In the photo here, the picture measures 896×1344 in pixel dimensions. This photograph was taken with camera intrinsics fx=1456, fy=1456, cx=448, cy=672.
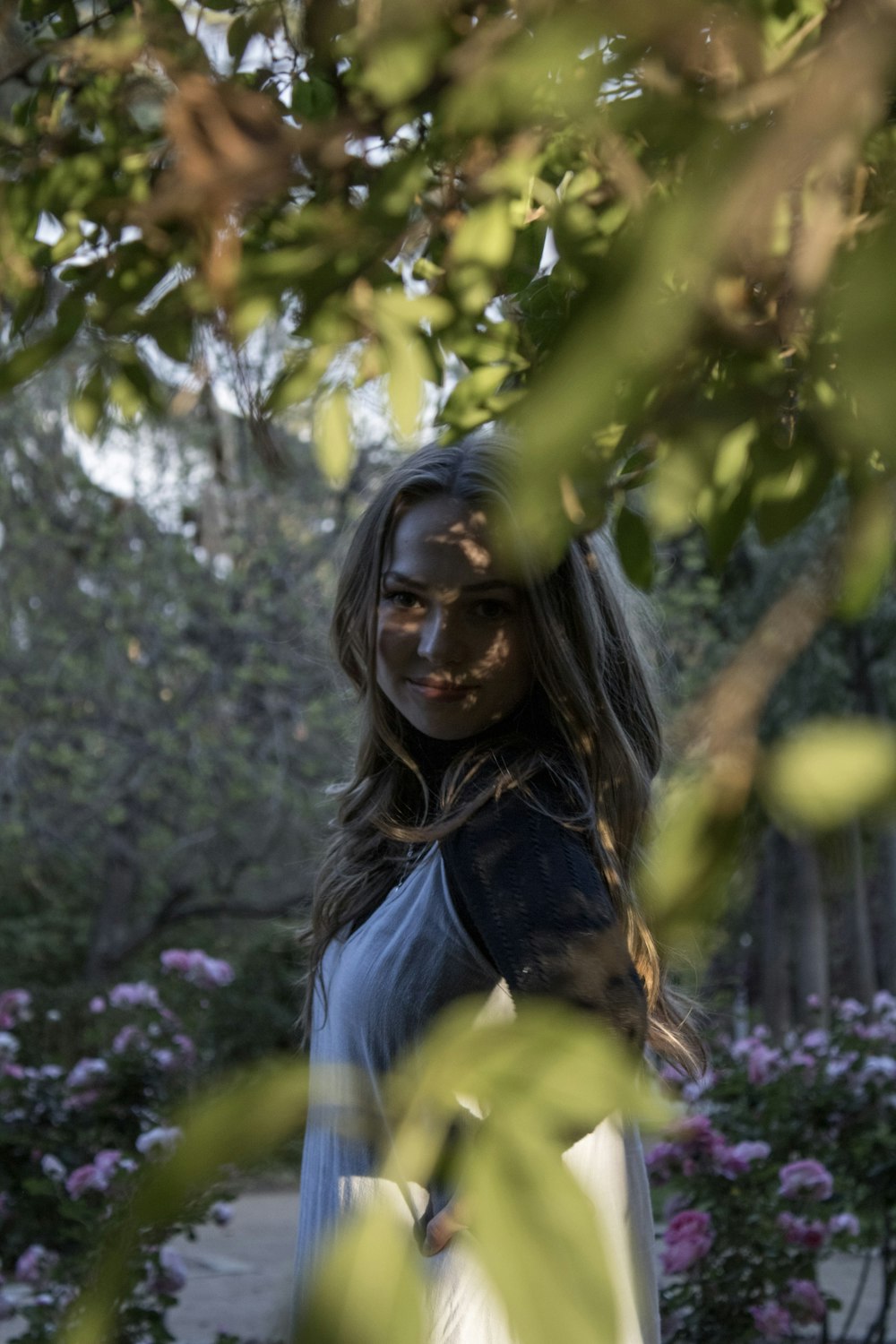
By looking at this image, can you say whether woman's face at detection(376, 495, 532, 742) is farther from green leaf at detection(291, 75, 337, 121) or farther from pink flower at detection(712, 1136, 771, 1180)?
pink flower at detection(712, 1136, 771, 1180)

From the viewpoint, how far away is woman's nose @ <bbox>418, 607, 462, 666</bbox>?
1546 mm

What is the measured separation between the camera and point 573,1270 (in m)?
0.32

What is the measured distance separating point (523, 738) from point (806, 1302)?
2572mm

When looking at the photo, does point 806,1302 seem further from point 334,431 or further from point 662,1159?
point 334,431

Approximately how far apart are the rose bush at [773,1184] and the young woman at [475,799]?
5.22ft

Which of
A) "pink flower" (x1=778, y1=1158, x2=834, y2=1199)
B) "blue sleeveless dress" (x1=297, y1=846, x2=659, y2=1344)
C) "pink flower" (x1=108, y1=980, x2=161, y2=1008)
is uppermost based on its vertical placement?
"blue sleeveless dress" (x1=297, y1=846, x2=659, y2=1344)

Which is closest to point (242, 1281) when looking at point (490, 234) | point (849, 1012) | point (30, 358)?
point (849, 1012)

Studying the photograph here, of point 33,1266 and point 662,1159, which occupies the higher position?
point 33,1266

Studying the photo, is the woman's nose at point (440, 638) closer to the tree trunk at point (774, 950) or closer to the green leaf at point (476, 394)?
the green leaf at point (476, 394)

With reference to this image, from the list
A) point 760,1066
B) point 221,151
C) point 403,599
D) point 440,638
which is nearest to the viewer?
point 221,151

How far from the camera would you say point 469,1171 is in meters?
0.37

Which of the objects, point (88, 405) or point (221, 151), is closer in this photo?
point (221, 151)

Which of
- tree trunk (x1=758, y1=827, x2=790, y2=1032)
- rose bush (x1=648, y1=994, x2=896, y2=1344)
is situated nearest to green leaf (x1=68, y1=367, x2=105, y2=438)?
rose bush (x1=648, y1=994, x2=896, y2=1344)

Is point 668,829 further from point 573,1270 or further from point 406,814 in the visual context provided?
point 406,814
